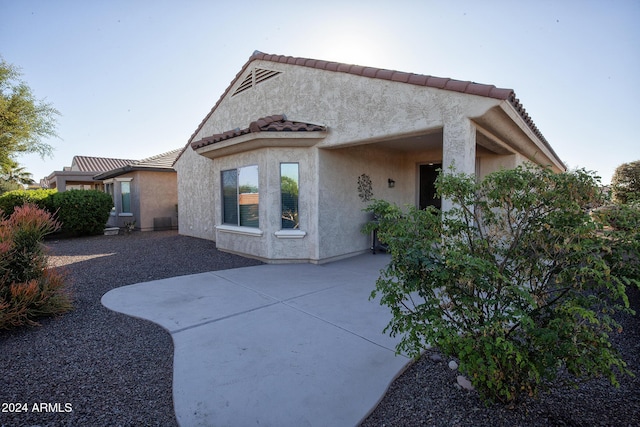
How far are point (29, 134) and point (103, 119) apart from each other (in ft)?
36.0

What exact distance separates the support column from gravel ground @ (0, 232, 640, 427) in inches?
130

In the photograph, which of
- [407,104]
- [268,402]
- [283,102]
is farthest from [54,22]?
[268,402]

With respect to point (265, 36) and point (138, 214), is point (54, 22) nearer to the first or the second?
point (265, 36)

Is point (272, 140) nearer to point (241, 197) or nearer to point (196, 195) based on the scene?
point (241, 197)

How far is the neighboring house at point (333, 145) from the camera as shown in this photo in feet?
19.3

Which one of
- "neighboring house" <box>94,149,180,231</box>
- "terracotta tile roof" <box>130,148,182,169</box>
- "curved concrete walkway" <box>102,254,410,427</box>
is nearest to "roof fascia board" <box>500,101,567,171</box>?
"curved concrete walkway" <box>102,254,410,427</box>

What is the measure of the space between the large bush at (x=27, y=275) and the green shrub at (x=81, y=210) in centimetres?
1126

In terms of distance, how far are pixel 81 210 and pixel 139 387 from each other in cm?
1514

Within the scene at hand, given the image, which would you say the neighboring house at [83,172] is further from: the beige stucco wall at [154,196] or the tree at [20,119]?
the beige stucco wall at [154,196]

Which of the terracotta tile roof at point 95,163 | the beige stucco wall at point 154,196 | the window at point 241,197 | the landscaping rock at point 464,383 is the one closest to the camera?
the landscaping rock at point 464,383

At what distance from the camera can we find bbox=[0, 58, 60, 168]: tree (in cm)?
1908

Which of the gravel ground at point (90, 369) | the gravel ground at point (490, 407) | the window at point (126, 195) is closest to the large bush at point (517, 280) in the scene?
the gravel ground at point (490, 407)

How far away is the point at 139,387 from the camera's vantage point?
2.94m

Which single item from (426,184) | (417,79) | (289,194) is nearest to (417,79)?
(417,79)
